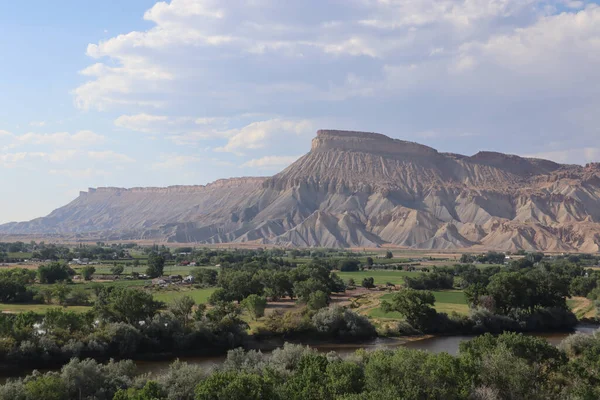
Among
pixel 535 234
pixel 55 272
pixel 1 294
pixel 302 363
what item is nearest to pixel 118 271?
pixel 55 272

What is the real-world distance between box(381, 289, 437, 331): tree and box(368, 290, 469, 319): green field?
2.70m

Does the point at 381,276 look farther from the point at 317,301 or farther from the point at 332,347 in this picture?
the point at 332,347

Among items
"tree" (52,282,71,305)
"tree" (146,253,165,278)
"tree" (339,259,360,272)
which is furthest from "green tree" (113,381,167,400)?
"tree" (339,259,360,272)

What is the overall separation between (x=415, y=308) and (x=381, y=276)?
42465 millimetres

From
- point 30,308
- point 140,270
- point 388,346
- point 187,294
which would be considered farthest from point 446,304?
point 140,270

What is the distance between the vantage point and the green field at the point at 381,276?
87.5 m

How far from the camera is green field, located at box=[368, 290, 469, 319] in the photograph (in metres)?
58.4

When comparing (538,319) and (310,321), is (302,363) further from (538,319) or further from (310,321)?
(538,319)

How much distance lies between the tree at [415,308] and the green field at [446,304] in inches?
106

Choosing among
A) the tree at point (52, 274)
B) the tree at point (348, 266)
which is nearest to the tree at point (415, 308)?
the tree at point (52, 274)

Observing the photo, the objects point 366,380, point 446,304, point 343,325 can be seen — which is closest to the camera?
point 366,380

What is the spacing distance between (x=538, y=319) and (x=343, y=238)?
12993 cm

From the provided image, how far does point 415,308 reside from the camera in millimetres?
52969

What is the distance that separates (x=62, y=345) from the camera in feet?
133
